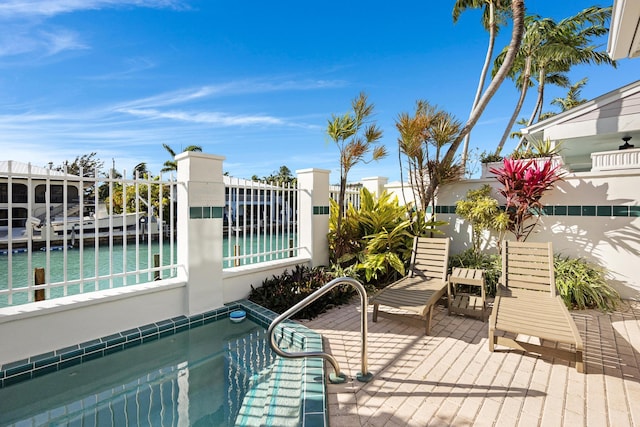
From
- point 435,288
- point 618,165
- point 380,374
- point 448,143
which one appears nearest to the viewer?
point 380,374

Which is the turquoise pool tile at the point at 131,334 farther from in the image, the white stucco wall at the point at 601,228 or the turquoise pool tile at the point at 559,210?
the turquoise pool tile at the point at 559,210

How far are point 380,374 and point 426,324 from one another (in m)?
1.22

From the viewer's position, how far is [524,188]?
5.32m

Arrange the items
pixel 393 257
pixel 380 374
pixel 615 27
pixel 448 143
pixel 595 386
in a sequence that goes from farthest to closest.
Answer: pixel 448 143, pixel 393 257, pixel 615 27, pixel 380 374, pixel 595 386

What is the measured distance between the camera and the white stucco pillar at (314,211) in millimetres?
6031

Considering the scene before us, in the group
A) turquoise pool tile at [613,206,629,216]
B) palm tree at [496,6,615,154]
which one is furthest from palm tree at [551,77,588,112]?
turquoise pool tile at [613,206,629,216]

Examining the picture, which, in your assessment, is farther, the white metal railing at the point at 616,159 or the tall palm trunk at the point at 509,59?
the tall palm trunk at the point at 509,59

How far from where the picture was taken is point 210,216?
4414 millimetres

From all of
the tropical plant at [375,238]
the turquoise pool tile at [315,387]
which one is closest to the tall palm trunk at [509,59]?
the tropical plant at [375,238]

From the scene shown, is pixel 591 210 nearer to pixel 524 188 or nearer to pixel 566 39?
pixel 524 188

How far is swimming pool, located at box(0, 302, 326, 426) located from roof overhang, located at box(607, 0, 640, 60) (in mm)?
4823

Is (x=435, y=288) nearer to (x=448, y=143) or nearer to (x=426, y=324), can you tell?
(x=426, y=324)

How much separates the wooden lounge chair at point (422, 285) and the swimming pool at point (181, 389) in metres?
1.28

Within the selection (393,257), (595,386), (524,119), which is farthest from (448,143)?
(524,119)
